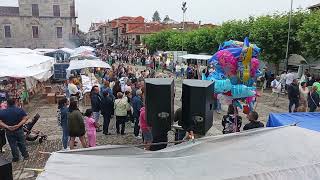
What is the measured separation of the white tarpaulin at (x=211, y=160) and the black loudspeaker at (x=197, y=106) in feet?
5.46

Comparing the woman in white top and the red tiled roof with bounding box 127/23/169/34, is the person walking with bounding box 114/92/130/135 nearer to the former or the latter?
the woman in white top

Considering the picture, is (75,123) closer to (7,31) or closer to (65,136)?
(65,136)

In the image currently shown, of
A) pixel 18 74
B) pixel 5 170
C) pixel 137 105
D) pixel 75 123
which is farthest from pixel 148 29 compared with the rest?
pixel 5 170

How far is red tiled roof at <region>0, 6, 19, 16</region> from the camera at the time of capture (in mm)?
58838

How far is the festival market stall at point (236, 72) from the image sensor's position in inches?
410

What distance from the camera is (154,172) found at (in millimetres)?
3902

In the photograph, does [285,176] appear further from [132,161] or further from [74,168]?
[74,168]

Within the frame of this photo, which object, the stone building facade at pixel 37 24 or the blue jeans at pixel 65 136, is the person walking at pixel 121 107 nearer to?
the blue jeans at pixel 65 136

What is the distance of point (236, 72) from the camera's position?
1065cm

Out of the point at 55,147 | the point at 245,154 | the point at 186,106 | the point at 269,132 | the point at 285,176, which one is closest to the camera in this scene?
the point at 285,176

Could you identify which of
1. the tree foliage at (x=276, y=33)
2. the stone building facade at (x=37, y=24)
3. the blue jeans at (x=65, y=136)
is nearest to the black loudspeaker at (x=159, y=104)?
the blue jeans at (x=65, y=136)

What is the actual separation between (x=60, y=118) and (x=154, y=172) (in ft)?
19.9

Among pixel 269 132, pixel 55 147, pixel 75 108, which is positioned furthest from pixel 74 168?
pixel 55 147

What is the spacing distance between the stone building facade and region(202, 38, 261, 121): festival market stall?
5447cm
